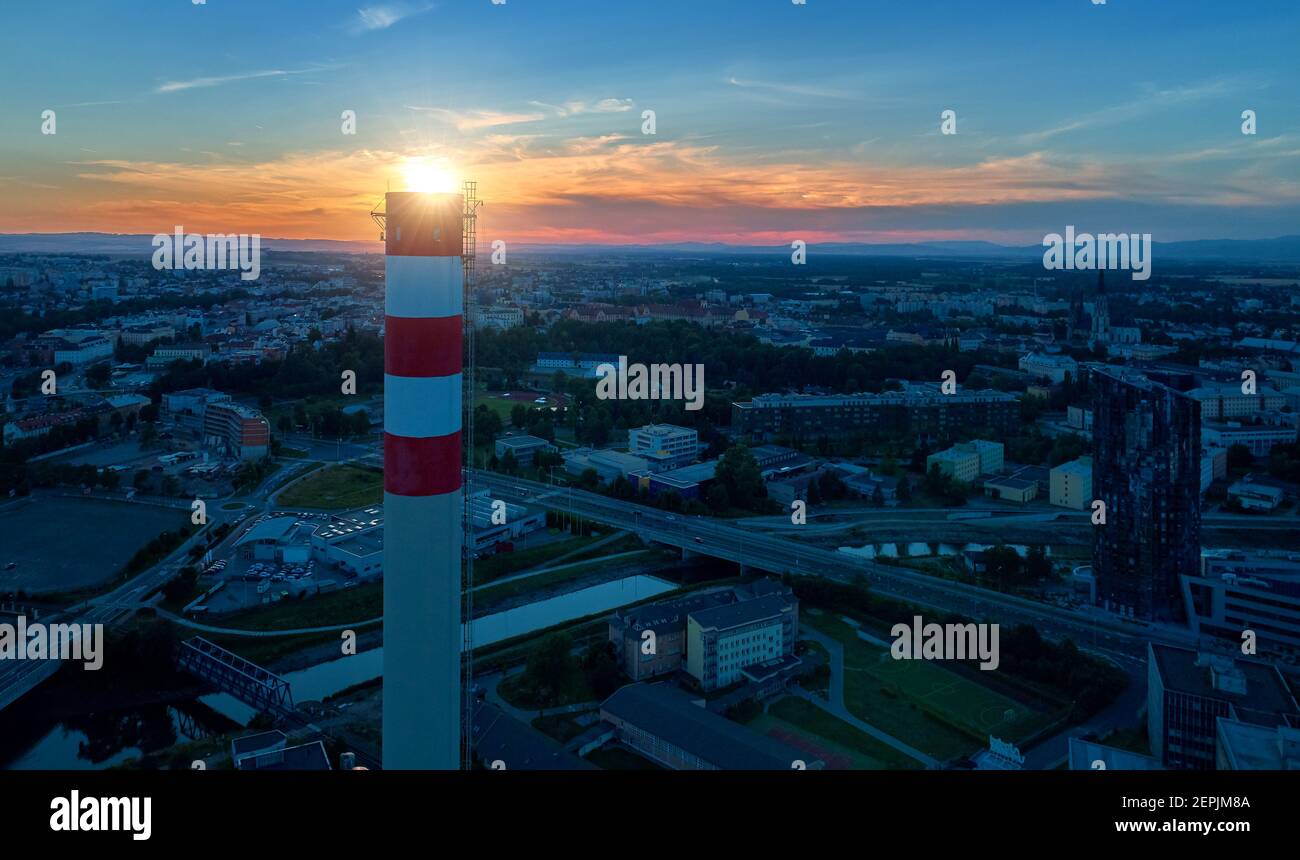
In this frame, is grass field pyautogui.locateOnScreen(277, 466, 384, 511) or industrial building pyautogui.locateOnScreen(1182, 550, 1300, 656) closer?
industrial building pyautogui.locateOnScreen(1182, 550, 1300, 656)

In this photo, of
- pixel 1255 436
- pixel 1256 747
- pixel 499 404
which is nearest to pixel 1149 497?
pixel 1256 747

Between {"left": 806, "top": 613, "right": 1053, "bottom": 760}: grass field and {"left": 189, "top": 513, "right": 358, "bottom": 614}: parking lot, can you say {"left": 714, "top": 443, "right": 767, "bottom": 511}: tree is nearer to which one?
{"left": 806, "top": 613, "right": 1053, "bottom": 760}: grass field

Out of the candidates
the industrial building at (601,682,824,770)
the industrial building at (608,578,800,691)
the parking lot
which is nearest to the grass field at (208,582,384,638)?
the parking lot
